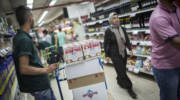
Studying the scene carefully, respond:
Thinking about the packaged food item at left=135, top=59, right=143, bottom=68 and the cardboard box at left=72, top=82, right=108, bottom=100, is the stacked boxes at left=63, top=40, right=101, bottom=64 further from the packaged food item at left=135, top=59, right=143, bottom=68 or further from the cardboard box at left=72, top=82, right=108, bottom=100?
the packaged food item at left=135, top=59, right=143, bottom=68

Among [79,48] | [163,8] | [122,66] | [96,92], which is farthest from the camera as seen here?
[122,66]

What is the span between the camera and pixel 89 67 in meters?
1.72

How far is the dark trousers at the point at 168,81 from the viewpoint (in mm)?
1438

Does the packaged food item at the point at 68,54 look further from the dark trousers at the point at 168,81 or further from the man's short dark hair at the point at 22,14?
the dark trousers at the point at 168,81

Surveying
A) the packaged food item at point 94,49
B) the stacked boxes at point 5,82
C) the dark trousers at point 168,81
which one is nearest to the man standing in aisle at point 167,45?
the dark trousers at point 168,81

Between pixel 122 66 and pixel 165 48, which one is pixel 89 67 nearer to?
pixel 165 48

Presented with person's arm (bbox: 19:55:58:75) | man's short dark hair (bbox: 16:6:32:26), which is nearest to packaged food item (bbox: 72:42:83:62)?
person's arm (bbox: 19:55:58:75)

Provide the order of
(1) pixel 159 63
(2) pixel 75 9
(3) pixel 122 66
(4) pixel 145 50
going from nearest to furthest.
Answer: (1) pixel 159 63, (3) pixel 122 66, (4) pixel 145 50, (2) pixel 75 9

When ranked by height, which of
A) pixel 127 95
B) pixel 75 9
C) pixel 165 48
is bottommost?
pixel 127 95

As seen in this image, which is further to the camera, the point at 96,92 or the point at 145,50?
the point at 145,50

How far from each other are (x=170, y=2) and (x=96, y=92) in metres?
1.36

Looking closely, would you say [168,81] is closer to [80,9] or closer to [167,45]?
[167,45]

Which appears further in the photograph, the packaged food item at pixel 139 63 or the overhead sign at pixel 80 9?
the overhead sign at pixel 80 9

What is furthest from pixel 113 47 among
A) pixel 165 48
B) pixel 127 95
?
pixel 165 48
